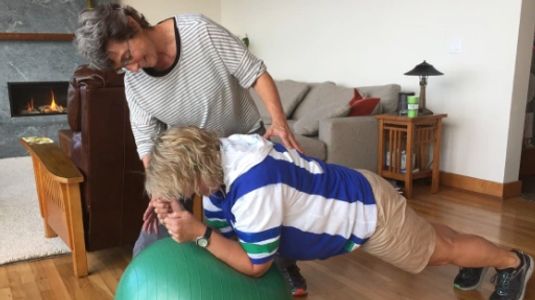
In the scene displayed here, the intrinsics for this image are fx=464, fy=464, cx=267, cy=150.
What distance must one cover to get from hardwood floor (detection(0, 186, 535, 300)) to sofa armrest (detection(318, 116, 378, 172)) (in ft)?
3.25

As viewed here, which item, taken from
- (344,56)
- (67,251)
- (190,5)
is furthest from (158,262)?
(190,5)

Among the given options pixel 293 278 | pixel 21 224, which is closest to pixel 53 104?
pixel 21 224

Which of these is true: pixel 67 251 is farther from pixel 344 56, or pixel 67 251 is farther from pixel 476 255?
pixel 344 56

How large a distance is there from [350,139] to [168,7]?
3738 mm

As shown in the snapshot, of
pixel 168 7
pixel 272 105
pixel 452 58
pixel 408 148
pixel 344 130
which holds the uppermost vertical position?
pixel 168 7

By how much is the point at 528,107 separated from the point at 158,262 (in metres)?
3.66

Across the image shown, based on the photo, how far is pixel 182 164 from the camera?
114 cm

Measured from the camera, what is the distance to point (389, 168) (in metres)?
3.57

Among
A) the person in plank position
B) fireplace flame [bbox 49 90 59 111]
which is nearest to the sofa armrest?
the person in plank position

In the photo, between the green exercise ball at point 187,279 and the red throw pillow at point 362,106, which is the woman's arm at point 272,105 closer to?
the green exercise ball at point 187,279

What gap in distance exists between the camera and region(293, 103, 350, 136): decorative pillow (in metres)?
3.54

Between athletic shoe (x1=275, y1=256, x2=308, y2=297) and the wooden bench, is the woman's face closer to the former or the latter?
the wooden bench

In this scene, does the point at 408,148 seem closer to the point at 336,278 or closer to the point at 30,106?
the point at 336,278

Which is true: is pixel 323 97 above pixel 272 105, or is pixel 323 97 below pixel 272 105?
below
